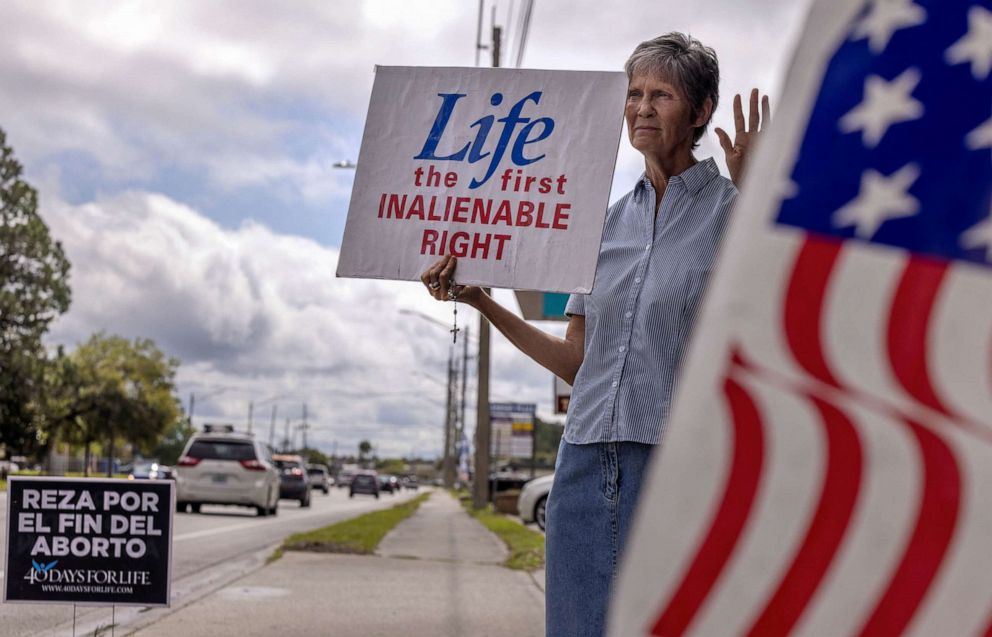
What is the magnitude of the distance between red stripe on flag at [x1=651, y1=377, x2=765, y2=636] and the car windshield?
2348 centimetres

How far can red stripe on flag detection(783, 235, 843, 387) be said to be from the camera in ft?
3.28

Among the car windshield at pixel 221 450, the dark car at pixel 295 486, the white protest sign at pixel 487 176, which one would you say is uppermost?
the white protest sign at pixel 487 176

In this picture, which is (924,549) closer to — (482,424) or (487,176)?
(487,176)

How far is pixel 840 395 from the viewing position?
100 cm

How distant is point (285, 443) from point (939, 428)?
14193 centimetres

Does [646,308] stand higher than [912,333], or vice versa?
[646,308]

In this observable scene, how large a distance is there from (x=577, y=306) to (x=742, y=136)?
524 millimetres

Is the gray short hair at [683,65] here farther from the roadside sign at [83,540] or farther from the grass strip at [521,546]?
the grass strip at [521,546]

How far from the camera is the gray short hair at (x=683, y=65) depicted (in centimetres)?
285

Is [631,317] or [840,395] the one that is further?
[631,317]

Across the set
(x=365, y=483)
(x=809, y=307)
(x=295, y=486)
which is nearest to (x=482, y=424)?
(x=295, y=486)

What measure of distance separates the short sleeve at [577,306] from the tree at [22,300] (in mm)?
50334

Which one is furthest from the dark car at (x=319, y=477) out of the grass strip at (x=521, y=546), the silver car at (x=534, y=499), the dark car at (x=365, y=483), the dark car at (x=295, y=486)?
the silver car at (x=534, y=499)

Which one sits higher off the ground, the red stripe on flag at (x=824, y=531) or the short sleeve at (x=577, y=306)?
the short sleeve at (x=577, y=306)
